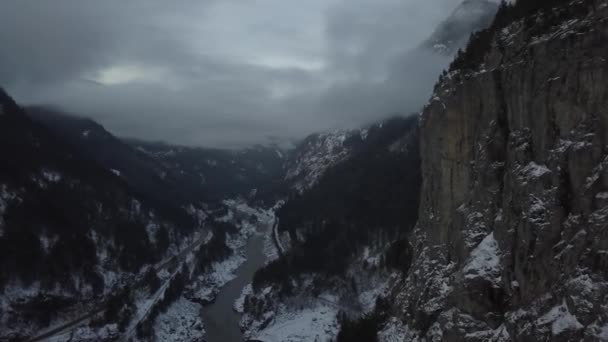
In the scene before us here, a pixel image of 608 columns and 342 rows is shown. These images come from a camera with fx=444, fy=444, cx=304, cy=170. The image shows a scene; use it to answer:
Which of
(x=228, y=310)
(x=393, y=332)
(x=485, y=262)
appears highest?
(x=485, y=262)

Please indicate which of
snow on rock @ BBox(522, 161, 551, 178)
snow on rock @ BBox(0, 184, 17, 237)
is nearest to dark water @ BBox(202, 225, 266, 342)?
snow on rock @ BBox(0, 184, 17, 237)

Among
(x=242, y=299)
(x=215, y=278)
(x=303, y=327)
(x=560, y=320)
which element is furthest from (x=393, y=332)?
(x=215, y=278)

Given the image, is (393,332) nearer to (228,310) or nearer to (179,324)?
(179,324)

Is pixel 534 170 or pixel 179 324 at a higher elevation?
pixel 534 170

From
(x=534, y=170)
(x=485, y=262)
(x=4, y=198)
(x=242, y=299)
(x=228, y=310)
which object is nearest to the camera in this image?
(x=534, y=170)

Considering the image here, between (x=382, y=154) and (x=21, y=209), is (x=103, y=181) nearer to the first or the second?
(x=21, y=209)
